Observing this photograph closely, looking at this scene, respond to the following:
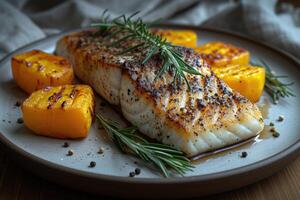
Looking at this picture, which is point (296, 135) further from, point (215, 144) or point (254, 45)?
point (254, 45)

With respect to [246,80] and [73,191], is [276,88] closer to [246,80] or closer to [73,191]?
[246,80]

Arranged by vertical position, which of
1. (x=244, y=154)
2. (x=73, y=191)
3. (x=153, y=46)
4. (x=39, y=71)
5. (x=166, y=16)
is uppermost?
(x=153, y=46)

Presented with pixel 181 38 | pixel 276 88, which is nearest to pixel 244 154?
pixel 276 88

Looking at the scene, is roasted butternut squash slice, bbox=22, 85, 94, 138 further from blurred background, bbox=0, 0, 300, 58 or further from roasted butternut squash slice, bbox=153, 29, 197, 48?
blurred background, bbox=0, 0, 300, 58


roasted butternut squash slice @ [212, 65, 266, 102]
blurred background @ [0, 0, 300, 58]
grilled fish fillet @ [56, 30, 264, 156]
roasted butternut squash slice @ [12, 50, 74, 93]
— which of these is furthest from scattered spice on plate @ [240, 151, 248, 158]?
blurred background @ [0, 0, 300, 58]

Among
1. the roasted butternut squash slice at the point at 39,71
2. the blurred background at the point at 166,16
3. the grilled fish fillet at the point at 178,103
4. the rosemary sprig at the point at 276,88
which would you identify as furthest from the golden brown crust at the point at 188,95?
the blurred background at the point at 166,16

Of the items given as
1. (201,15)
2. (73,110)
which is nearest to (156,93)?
(73,110)

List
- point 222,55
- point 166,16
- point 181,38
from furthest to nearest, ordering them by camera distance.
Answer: point 166,16 → point 181,38 → point 222,55
